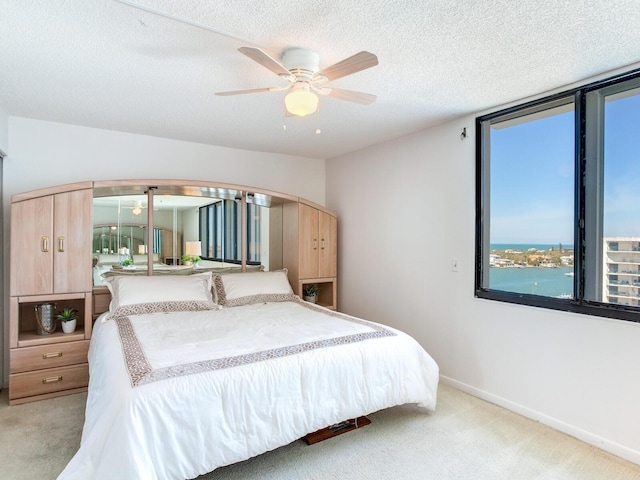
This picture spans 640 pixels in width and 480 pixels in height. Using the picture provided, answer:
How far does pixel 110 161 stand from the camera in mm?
3539

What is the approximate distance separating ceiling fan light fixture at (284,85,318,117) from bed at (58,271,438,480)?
139cm

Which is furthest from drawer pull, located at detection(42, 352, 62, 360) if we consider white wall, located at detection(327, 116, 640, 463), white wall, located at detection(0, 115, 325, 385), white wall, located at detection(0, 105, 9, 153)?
white wall, located at detection(327, 116, 640, 463)

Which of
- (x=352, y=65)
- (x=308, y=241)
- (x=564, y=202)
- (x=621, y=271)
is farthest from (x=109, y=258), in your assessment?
(x=621, y=271)

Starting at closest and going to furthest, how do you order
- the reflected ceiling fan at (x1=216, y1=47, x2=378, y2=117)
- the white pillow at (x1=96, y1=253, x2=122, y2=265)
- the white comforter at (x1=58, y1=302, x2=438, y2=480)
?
the white comforter at (x1=58, y1=302, x2=438, y2=480)
the reflected ceiling fan at (x1=216, y1=47, x2=378, y2=117)
the white pillow at (x1=96, y1=253, x2=122, y2=265)

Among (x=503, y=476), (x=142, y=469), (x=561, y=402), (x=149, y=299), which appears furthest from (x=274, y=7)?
(x=561, y=402)

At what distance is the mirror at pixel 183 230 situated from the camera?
3.44 metres

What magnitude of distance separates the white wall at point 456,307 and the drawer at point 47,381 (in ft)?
9.18

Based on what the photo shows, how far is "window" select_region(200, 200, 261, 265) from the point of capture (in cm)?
394

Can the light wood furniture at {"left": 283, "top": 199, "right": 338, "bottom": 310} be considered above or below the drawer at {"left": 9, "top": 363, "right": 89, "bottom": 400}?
above

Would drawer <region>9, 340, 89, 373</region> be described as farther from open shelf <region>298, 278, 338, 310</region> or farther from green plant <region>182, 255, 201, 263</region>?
open shelf <region>298, 278, 338, 310</region>

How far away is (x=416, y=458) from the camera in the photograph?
213cm

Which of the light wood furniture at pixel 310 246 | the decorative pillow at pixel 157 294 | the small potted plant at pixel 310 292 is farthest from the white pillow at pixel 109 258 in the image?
the small potted plant at pixel 310 292

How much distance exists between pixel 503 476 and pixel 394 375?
0.77 metres

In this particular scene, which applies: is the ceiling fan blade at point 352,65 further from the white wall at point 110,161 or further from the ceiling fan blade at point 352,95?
the white wall at point 110,161
